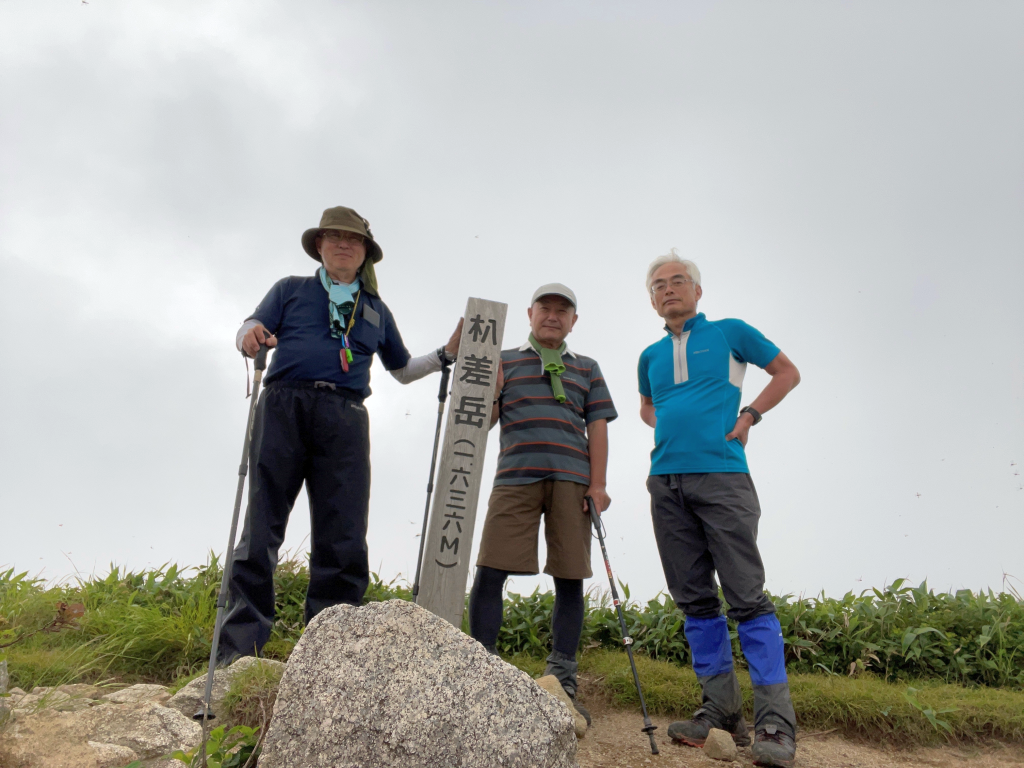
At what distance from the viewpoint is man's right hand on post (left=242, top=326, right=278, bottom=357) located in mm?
4289

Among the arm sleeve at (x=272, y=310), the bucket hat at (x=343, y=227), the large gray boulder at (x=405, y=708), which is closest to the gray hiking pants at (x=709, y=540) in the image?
the large gray boulder at (x=405, y=708)

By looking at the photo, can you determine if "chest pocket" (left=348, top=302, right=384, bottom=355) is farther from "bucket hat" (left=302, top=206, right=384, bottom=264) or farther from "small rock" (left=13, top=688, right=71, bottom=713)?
"small rock" (left=13, top=688, right=71, bottom=713)

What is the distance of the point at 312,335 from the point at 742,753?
11.9ft

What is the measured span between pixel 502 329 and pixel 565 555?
1.65 metres

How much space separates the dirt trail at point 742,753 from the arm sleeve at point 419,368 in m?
2.66

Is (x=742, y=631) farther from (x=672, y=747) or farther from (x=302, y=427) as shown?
(x=302, y=427)

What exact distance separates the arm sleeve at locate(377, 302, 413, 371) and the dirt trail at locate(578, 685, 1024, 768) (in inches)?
110

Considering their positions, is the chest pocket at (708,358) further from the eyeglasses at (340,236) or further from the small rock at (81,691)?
the small rock at (81,691)

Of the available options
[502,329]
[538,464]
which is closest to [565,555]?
[538,464]

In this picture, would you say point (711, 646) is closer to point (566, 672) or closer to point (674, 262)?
point (566, 672)

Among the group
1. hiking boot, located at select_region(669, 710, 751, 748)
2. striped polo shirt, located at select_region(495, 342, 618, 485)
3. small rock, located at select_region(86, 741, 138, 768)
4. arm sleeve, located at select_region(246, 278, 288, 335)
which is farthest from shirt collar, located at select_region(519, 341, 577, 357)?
small rock, located at select_region(86, 741, 138, 768)

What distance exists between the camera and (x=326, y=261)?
4930mm

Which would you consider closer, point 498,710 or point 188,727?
point 498,710

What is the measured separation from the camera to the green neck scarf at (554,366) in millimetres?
4828
